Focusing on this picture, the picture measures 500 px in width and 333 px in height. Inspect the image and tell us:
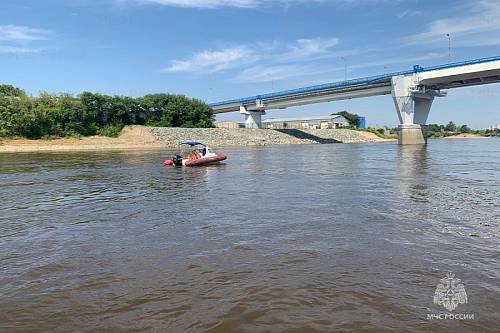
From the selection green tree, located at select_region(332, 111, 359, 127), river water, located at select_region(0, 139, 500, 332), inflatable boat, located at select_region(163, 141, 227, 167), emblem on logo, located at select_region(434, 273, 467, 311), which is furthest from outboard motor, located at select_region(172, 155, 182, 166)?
green tree, located at select_region(332, 111, 359, 127)

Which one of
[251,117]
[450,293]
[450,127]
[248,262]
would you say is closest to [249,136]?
[251,117]

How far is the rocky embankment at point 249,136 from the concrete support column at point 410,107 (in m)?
29.5

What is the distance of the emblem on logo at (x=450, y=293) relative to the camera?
5.54m

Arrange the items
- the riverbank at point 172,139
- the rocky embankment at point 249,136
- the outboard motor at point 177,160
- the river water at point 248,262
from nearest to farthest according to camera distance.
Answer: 1. the river water at point 248,262
2. the outboard motor at point 177,160
3. the riverbank at point 172,139
4. the rocky embankment at point 249,136

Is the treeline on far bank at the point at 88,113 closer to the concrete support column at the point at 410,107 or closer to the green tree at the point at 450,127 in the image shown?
the concrete support column at the point at 410,107

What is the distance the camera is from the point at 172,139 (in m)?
79.0

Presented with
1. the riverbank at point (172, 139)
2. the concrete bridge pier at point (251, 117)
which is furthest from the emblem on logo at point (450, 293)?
the concrete bridge pier at point (251, 117)

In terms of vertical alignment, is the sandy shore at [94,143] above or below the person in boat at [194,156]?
above

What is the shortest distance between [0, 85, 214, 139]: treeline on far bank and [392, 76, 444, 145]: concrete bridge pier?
1838 inches

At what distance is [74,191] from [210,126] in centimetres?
8362

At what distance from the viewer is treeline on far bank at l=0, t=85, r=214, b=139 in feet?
222

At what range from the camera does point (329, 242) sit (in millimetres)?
8742

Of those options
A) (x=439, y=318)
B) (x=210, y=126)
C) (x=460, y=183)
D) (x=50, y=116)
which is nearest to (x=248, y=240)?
(x=439, y=318)

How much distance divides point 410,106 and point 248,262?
76200 mm
